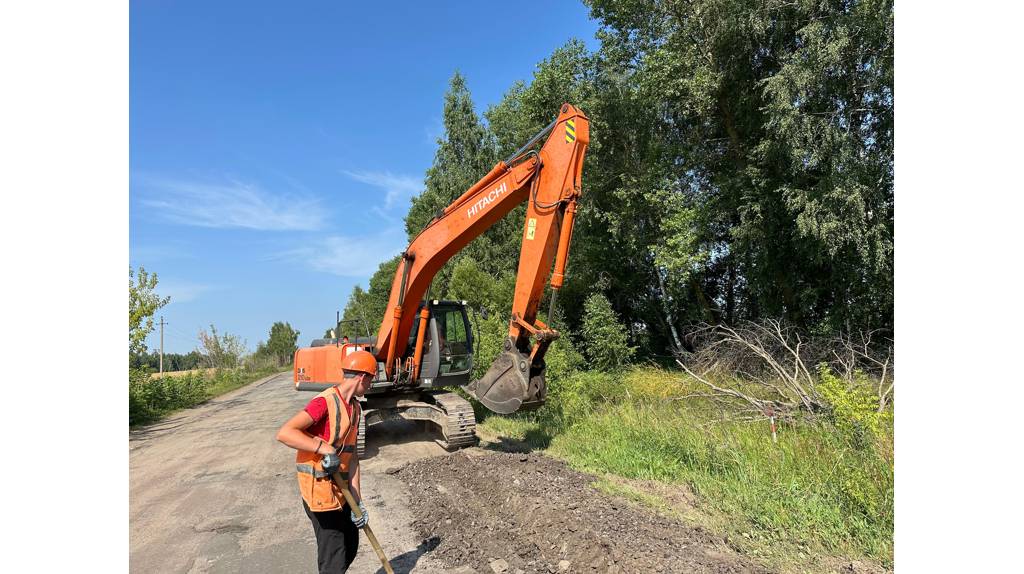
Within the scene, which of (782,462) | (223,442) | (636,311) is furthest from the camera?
(636,311)

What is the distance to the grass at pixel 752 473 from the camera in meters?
4.29

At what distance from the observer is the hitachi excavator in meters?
6.63

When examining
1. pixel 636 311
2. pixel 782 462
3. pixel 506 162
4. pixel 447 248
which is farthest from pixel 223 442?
pixel 636 311

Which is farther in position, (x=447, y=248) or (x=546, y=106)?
(x=546, y=106)

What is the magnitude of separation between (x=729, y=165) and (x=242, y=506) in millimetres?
14439

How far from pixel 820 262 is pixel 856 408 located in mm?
7230

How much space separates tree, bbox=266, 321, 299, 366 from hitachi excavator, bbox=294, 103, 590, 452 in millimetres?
49147

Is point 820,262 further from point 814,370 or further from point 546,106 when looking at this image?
point 546,106

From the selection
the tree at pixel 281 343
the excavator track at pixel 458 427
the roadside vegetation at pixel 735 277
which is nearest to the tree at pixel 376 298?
the tree at pixel 281 343

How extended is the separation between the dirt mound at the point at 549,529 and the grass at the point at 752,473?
350 mm

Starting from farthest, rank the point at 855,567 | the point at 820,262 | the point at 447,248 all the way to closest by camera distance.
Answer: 1. the point at 820,262
2. the point at 447,248
3. the point at 855,567

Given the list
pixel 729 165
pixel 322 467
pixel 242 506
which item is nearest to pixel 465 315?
pixel 242 506

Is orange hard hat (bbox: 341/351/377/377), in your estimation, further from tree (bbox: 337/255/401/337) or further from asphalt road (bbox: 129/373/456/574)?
tree (bbox: 337/255/401/337)

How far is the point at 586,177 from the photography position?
17.7 m
